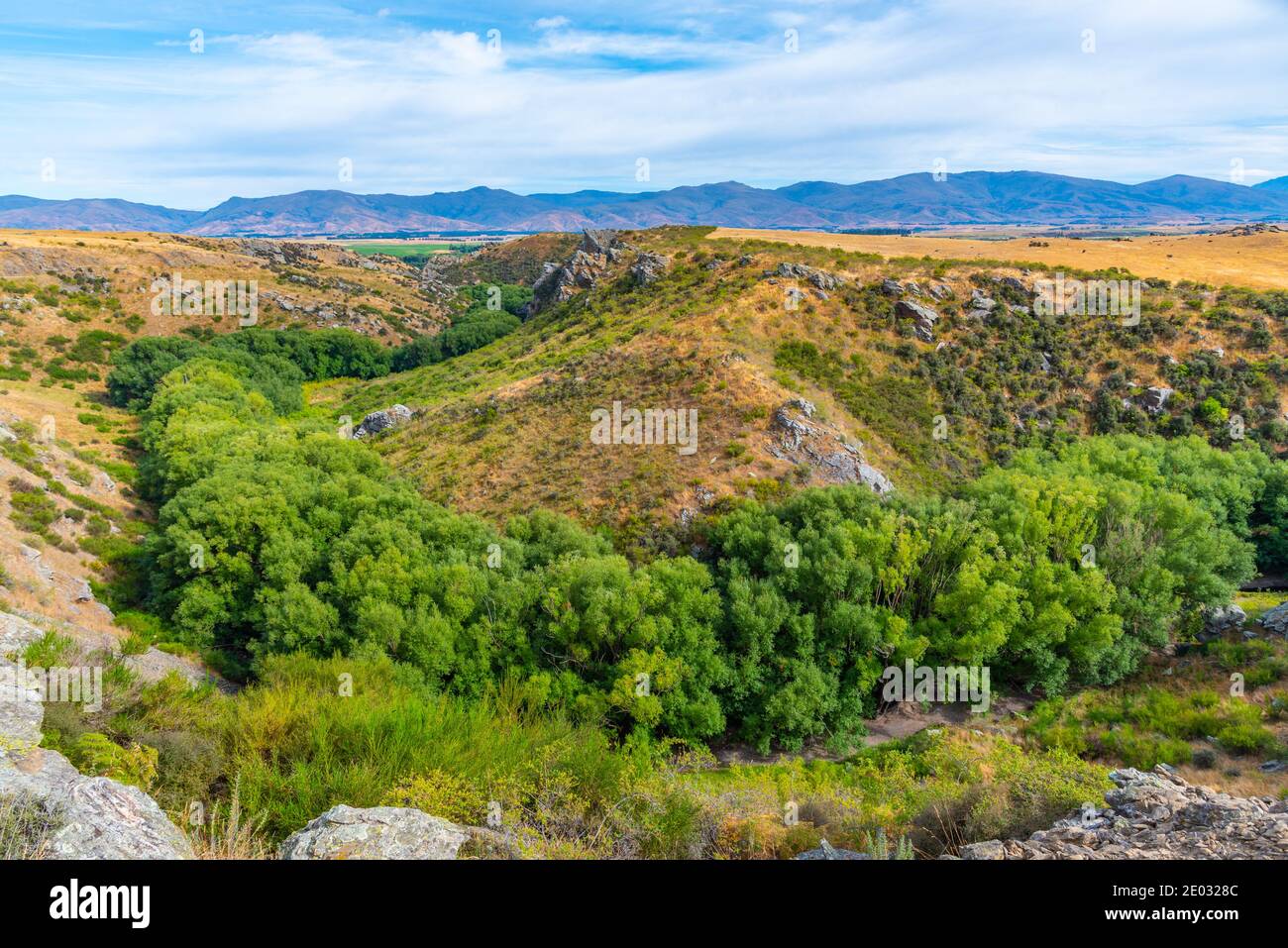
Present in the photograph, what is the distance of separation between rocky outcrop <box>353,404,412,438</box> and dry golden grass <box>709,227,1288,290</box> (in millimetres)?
45242

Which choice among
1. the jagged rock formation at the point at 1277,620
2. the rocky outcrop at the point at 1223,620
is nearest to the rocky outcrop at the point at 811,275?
the rocky outcrop at the point at 1223,620

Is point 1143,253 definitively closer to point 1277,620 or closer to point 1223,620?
point 1223,620

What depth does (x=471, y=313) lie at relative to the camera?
111688 mm

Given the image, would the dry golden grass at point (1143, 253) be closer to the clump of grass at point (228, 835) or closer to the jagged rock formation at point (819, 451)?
the jagged rock formation at point (819, 451)

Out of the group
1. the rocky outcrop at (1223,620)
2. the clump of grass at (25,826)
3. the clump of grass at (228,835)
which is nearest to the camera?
the clump of grass at (25,826)

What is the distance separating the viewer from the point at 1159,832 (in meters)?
12.4

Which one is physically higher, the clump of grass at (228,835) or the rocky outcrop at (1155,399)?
the rocky outcrop at (1155,399)

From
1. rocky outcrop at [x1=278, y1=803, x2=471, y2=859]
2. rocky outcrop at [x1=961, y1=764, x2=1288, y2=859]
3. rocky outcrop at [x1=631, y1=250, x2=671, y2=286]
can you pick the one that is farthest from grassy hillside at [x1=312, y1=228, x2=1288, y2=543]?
rocky outcrop at [x1=278, y1=803, x2=471, y2=859]

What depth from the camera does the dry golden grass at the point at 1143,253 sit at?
69100mm

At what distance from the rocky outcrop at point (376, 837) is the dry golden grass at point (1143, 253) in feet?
247

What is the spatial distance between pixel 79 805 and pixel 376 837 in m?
4.72

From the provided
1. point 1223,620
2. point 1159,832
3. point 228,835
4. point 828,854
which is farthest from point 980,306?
point 228,835

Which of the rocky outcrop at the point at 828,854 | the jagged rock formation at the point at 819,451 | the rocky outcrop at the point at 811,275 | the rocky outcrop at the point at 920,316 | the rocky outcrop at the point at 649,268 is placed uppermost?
the rocky outcrop at the point at 649,268
